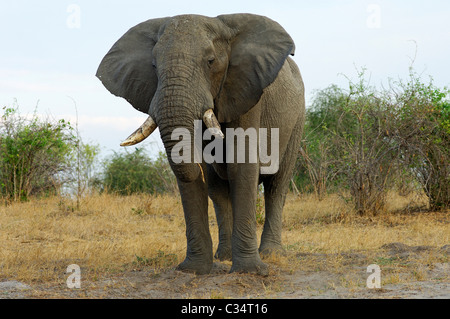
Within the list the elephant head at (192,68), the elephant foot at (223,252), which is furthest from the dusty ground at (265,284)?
the elephant head at (192,68)

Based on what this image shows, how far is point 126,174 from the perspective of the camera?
1908 centimetres

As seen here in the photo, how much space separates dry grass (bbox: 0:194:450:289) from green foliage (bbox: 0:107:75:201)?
0.88 metres

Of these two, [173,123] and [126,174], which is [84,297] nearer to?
[173,123]

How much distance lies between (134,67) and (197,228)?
182 centimetres

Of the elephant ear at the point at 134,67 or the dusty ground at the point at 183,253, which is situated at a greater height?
the elephant ear at the point at 134,67

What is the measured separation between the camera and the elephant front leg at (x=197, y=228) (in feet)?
20.7

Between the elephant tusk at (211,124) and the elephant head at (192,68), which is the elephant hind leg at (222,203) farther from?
the elephant tusk at (211,124)

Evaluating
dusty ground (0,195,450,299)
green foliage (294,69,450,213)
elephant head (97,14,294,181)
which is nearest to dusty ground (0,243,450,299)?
dusty ground (0,195,450,299)

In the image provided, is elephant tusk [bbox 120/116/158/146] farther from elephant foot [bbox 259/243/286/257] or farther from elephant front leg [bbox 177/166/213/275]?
elephant foot [bbox 259/243/286/257]

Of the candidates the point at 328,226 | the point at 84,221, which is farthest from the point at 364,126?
the point at 84,221

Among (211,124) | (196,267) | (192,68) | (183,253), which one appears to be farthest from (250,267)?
(192,68)
